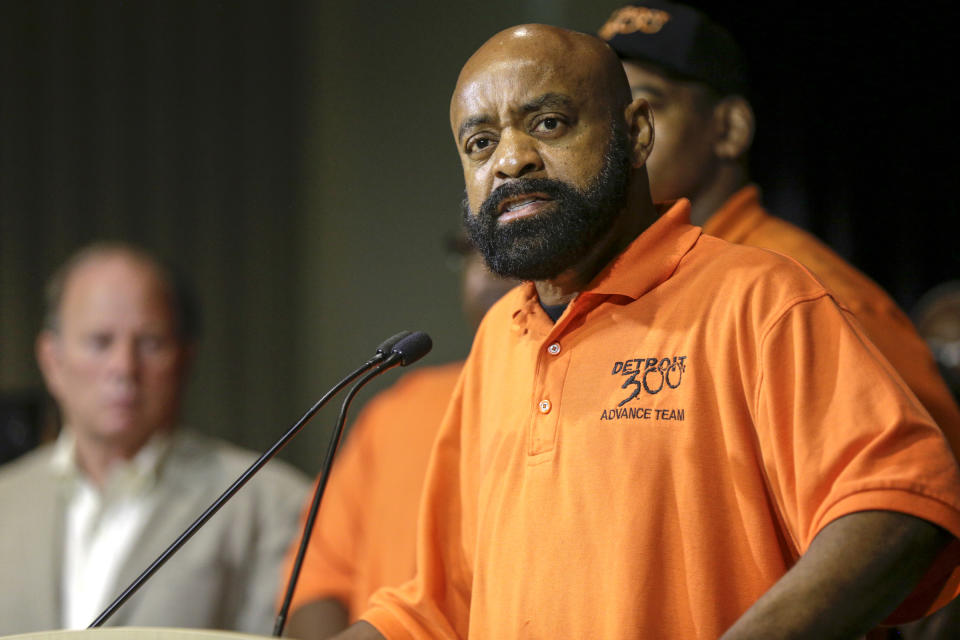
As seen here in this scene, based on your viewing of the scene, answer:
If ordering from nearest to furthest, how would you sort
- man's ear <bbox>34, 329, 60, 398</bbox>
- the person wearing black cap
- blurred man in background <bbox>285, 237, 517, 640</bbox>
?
1. the person wearing black cap
2. blurred man in background <bbox>285, 237, 517, 640</bbox>
3. man's ear <bbox>34, 329, 60, 398</bbox>

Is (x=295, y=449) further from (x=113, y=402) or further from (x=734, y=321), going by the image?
(x=734, y=321)

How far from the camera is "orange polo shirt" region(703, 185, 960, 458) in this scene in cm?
155

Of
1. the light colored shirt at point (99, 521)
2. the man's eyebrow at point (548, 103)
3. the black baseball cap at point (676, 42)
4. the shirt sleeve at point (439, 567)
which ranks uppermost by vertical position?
the black baseball cap at point (676, 42)

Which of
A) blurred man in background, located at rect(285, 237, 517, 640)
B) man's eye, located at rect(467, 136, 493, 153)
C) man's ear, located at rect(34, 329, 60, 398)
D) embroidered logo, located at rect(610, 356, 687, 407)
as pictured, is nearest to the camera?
embroidered logo, located at rect(610, 356, 687, 407)

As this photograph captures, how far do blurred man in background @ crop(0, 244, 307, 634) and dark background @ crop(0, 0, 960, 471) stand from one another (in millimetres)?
693

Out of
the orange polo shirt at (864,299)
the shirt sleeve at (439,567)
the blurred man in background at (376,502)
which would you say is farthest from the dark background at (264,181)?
the shirt sleeve at (439,567)

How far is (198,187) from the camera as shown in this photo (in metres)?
4.71

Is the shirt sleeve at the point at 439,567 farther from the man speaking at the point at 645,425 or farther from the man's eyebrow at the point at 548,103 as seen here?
the man's eyebrow at the point at 548,103

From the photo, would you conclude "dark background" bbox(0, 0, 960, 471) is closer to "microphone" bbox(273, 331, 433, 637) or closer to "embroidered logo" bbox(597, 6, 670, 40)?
"embroidered logo" bbox(597, 6, 670, 40)

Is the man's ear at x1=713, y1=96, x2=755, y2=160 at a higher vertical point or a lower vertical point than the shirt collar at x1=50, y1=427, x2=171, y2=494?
higher

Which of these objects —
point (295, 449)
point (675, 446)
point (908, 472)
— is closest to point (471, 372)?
point (675, 446)

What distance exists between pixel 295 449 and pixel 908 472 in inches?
138

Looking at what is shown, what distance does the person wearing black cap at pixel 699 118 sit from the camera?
187cm

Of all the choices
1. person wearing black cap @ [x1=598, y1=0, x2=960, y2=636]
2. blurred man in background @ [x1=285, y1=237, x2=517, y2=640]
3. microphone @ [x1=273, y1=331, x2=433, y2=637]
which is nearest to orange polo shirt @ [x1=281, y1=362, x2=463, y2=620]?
blurred man in background @ [x1=285, y1=237, x2=517, y2=640]
